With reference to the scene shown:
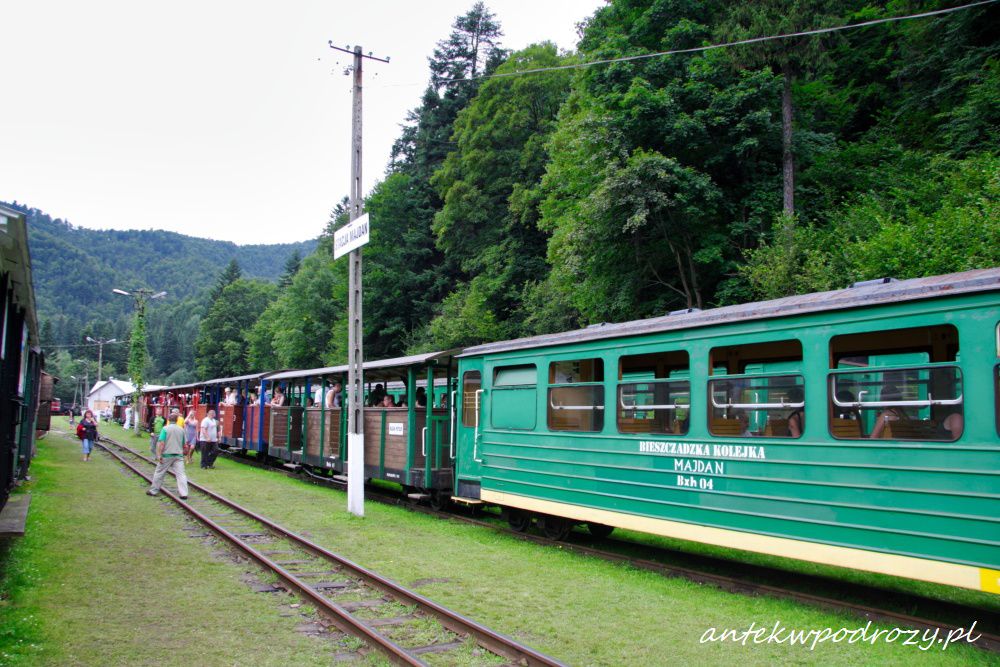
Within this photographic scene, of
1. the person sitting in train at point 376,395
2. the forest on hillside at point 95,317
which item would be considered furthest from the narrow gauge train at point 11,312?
the forest on hillside at point 95,317

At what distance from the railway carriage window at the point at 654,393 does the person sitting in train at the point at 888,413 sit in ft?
7.16

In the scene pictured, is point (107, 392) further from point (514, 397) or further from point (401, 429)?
point (514, 397)

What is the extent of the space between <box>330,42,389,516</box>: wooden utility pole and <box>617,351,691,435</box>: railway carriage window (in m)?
5.66

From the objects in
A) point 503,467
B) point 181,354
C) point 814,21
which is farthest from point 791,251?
point 181,354

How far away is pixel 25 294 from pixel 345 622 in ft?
23.2

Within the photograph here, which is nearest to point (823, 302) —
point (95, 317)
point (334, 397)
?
point (334, 397)

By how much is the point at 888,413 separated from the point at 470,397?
24.1 feet

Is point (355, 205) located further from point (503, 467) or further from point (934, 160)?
point (934, 160)

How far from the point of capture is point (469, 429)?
12969 millimetres

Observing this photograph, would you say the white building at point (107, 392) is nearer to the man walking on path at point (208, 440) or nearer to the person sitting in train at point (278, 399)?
the man walking on path at point (208, 440)

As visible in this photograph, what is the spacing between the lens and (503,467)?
11.9 metres

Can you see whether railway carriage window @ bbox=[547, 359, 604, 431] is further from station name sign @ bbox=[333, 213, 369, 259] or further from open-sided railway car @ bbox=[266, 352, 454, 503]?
station name sign @ bbox=[333, 213, 369, 259]

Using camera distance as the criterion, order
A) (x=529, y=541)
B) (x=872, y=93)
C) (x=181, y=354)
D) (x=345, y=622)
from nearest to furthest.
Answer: (x=345, y=622) → (x=529, y=541) → (x=872, y=93) → (x=181, y=354)

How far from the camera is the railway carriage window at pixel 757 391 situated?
7.68 metres
